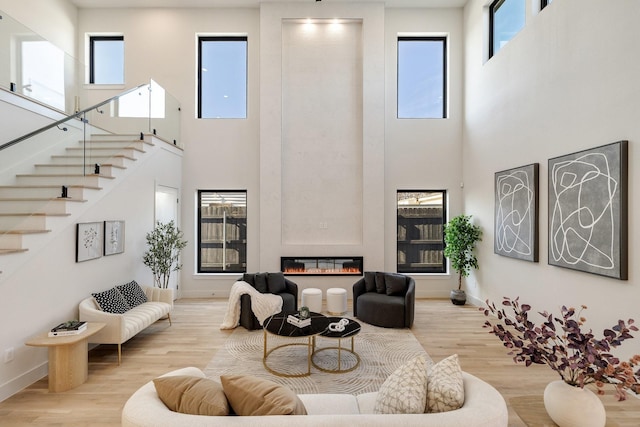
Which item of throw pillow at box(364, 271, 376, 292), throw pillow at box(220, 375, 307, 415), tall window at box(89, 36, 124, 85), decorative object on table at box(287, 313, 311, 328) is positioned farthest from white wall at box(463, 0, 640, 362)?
tall window at box(89, 36, 124, 85)

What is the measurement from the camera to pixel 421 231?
7074 mm

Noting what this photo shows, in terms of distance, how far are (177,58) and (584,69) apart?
7.16 metres

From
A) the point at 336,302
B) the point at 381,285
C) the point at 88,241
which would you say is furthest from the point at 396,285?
the point at 88,241

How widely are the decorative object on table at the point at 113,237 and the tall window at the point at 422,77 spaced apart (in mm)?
5873

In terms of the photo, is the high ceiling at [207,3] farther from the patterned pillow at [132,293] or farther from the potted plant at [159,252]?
the patterned pillow at [132,293]

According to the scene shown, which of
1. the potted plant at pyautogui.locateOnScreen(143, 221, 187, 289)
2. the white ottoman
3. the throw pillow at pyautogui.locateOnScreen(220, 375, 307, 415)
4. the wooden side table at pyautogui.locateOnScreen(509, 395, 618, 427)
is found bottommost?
the white ottoman

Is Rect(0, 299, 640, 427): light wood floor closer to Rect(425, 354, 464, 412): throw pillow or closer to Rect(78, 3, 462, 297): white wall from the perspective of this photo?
Rect(425, 354, 464, 412): throw pillow

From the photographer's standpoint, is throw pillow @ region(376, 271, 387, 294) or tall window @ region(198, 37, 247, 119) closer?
throw pillow @ region(376, 271, 387, 294)

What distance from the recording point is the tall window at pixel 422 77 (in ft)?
23.4

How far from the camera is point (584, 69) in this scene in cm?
366

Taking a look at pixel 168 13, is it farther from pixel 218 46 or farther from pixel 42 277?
pixel 42 277

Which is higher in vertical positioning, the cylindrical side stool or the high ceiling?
the high ceiling

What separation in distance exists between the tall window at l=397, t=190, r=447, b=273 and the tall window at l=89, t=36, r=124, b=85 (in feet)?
22.3

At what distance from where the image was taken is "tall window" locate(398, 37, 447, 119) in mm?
7129
